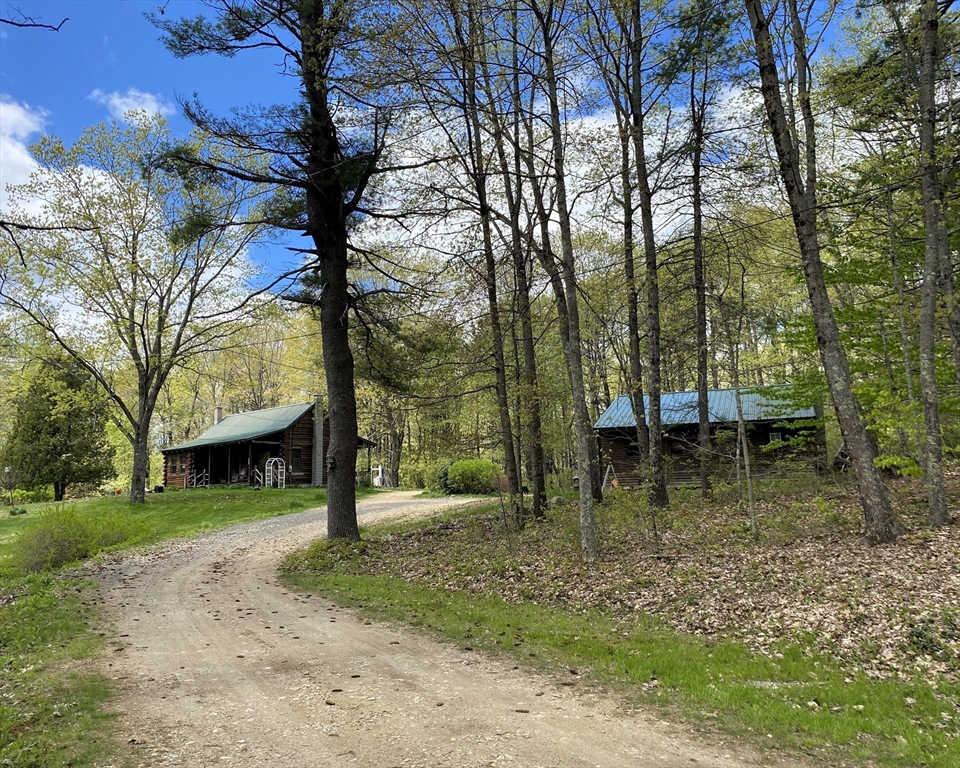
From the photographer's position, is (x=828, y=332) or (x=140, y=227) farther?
(x=140, y=227)

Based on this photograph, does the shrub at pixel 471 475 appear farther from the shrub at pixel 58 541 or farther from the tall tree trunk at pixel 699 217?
the shrub at pixel 58 541

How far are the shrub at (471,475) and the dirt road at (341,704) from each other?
61.1 feet

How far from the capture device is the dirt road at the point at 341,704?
159 inches

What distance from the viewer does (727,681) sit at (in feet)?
17.5

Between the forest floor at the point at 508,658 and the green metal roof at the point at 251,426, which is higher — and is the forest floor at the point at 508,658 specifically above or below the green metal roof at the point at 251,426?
below

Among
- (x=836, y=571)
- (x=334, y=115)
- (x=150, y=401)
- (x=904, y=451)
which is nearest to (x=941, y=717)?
(x=836, y=571)

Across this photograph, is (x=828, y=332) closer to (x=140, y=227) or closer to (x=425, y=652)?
(x=425, y=652)

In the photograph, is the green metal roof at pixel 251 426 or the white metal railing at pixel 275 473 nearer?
the white metal railing at pixel 275 473

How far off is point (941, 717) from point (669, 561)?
5.15 m

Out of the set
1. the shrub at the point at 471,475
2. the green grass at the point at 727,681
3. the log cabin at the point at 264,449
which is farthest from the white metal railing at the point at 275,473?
the green grass at the point at 727,681

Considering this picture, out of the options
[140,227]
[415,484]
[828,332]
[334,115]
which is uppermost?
[140,227]

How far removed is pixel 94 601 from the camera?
942 centimetres

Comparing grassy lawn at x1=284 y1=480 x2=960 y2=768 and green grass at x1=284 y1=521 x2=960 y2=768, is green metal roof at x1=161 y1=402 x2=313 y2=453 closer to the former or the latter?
grassy lawn at x1=284 y1=480 x2=960 y2=768

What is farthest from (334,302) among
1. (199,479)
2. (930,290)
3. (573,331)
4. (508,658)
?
(199,479)
